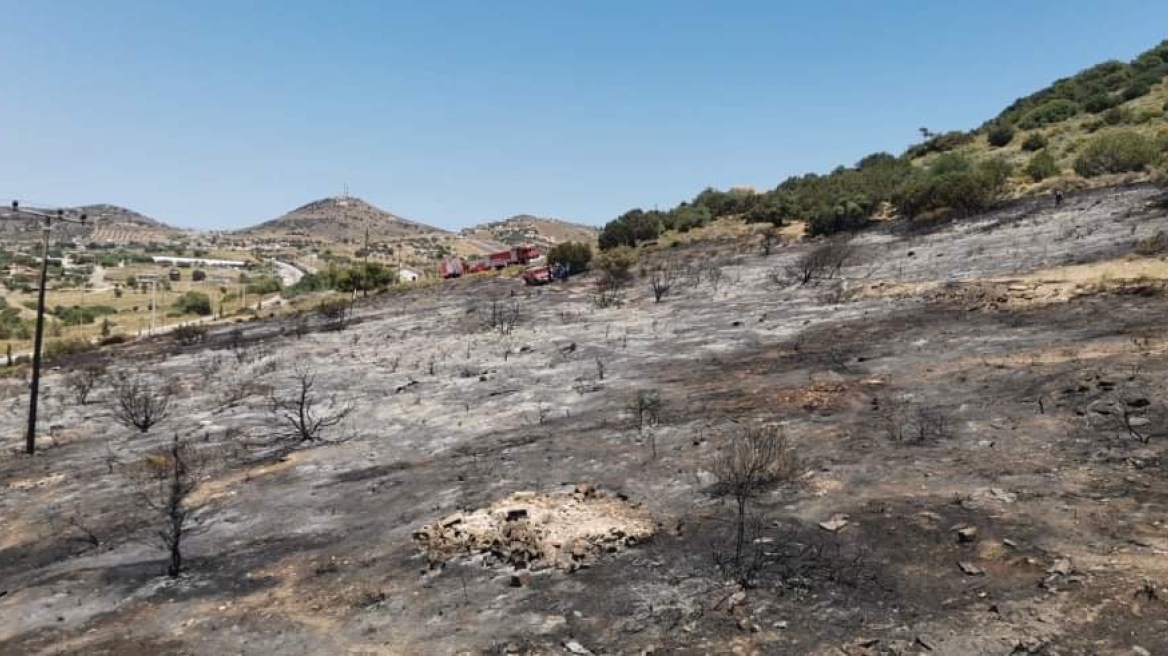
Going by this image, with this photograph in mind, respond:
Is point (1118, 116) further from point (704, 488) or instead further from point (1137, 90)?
point (704, 488)

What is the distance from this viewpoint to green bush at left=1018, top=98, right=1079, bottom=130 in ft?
167

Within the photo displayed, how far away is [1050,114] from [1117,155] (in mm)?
19678

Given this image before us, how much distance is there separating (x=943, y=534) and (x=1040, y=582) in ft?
4.90

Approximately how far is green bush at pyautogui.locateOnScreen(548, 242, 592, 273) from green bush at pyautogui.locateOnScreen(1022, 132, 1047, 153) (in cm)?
2821

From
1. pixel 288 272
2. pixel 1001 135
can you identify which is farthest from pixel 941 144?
pixel 288 272

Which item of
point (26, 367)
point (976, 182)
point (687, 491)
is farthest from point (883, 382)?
point (26, 367)

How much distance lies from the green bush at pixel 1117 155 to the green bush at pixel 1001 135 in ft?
46.4

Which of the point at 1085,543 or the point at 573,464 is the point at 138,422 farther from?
the point at 1085,543

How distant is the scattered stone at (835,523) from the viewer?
10102mm

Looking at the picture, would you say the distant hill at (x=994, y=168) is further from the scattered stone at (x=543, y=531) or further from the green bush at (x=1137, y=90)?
the scattered stone at (x=543, y=531)

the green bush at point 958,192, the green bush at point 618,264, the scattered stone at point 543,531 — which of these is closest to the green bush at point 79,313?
the green bush at point 618,264

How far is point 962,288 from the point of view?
24.5 m

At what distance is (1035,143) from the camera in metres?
45.4

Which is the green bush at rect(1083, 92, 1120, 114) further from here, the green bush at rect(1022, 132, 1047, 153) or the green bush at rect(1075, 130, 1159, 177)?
the green bush at rect(1075, 130, 1159, 177)
